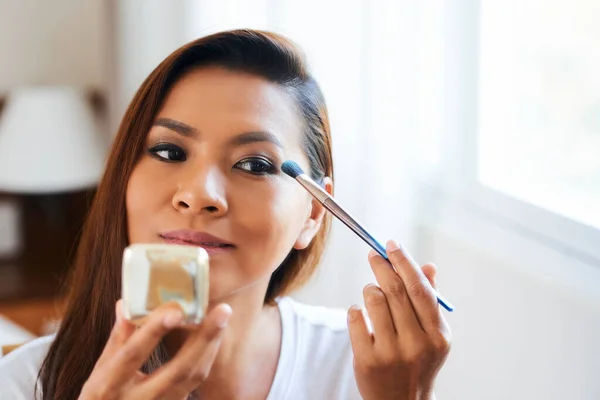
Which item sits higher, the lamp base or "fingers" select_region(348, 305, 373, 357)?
"fingers" select_region(348, 305, 373, 357)

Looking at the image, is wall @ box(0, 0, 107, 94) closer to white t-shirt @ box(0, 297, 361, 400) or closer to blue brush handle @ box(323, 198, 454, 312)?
white t-shirt @ box(0, 297, 361, 400)

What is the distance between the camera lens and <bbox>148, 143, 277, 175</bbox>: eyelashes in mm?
1006

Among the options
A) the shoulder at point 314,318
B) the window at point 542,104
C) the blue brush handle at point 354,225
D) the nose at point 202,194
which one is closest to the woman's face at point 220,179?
the nose at point 202,194

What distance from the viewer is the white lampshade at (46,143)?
2279mm

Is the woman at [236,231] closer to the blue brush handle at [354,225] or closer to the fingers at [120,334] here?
the blue brush handle at [354,225]

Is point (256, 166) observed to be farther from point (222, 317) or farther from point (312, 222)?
point (222, 317)

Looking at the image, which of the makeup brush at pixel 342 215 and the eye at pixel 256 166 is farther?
the eye at pixel 256 166

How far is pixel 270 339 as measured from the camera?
1201 mm

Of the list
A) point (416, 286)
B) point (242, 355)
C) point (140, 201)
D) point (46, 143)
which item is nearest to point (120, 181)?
point (140, 201)

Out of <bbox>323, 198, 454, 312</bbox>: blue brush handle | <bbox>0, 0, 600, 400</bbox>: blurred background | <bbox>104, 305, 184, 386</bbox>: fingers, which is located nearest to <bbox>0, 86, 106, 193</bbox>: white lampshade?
<bbox>0, 0, 600, 400</bbox>: blurred background

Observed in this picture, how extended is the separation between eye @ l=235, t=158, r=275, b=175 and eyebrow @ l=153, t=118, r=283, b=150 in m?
0.02

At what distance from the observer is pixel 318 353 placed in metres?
1.22

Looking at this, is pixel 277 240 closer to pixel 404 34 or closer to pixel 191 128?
pixel 191 128

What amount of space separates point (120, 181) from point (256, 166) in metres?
0.17
